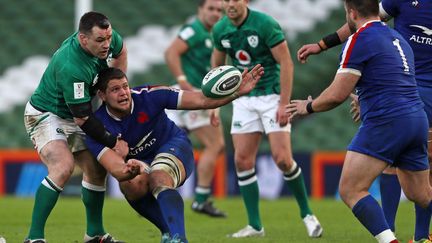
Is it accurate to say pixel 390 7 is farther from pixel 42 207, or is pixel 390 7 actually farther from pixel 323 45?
pixel 42 207

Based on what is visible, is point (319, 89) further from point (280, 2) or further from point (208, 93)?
point (208, 93)

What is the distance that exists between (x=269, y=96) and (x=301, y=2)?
866cm

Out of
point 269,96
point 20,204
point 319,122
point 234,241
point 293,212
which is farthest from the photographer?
point 319,122

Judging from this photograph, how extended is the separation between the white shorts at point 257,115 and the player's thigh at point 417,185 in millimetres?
2079

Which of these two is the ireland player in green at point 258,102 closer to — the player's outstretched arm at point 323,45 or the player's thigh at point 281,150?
the player's thigh at point 281,150

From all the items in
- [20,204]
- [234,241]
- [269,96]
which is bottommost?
[20,204]

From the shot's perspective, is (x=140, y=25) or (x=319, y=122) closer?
(x=319, y=122)

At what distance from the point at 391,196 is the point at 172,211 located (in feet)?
6.36

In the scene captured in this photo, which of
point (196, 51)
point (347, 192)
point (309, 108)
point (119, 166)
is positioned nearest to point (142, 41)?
point (196, 51)

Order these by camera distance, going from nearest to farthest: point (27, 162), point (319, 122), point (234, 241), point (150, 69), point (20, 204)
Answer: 1. point (234, 241)
2. point (20, 204)
3. point (27, 162)
4. point (319, 122)
5. point (150, 69)

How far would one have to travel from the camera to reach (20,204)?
474 inches

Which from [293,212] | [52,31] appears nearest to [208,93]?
[293,212]

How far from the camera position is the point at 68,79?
22.2 ft

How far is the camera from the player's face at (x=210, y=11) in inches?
426
